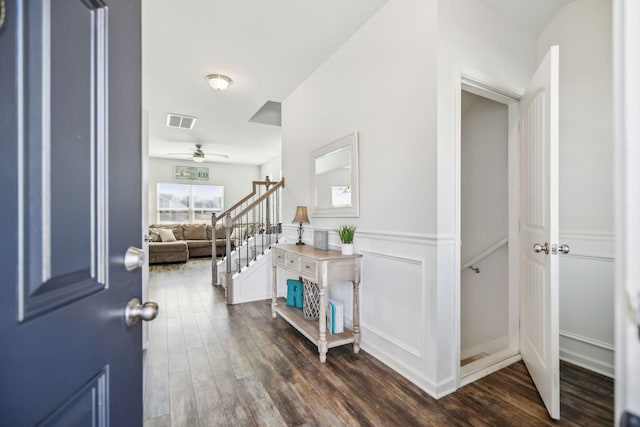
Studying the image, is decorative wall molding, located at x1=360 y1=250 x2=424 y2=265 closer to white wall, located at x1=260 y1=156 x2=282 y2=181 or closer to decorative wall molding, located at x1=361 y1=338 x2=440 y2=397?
decorative wall molding, located at x1=361 y1=338 x2=440 y2=397

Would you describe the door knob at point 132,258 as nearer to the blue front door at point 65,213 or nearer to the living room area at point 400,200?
the blue front door at point 65,213

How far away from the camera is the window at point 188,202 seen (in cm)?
815

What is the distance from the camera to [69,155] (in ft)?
1.59

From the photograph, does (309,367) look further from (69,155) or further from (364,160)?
(69,155)

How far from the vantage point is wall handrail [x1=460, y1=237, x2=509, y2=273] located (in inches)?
98.7

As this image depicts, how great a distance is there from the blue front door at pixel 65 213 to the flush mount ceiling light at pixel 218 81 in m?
2.83

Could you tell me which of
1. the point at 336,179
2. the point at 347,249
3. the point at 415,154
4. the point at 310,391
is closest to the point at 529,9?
the point at 415,154

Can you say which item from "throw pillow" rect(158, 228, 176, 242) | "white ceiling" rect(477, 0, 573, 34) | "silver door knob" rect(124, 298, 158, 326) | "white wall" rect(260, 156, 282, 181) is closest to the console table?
"silver door knob" rect(124, 298, 158, 326)

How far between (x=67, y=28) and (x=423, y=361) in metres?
2.16

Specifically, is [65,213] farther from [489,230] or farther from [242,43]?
[489,230]

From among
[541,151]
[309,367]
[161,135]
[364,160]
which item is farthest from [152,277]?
[541,151]

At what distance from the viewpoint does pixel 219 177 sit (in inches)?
348

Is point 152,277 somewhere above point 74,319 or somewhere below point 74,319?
below

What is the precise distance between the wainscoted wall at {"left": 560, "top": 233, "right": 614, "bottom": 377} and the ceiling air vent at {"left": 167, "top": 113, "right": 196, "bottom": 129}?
5.07 metres
